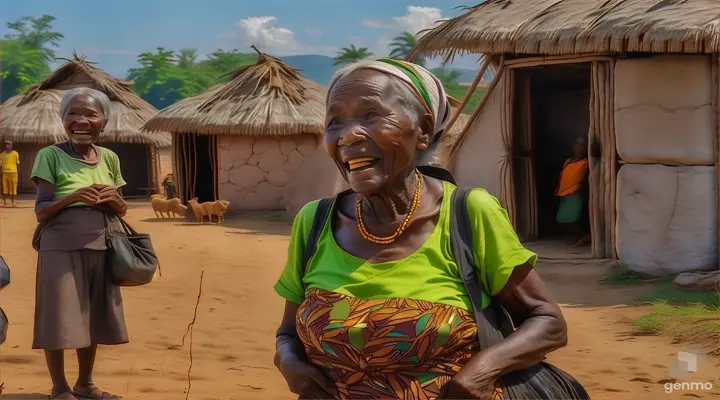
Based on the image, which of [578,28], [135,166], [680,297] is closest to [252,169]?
[135,166]

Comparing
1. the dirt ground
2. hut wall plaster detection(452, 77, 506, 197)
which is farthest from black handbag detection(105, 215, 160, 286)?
hut wall plaster detection(452, 77, 506, 197)

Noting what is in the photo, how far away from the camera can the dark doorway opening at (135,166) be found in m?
21.4

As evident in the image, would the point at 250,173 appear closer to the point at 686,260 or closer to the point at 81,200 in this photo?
the point at 686,260

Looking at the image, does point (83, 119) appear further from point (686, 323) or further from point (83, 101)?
point (686, 323)

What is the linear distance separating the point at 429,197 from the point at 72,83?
21738 mm

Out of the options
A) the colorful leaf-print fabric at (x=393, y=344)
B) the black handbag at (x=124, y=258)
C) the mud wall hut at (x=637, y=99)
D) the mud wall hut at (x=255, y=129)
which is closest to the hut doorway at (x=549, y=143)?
the mud wall hut at (x=637, y=99)

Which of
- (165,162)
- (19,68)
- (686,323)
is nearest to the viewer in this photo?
(686,323)

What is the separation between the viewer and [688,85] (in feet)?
26.2

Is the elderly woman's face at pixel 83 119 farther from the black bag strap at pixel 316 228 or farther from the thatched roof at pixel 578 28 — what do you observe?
the thatched roof at pixel 578 28

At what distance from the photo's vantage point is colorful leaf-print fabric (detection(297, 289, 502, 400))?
177 centimetres

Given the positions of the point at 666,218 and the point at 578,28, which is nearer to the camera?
the point at 666,218

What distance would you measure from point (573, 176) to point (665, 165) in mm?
2513

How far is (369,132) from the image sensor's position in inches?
72.8

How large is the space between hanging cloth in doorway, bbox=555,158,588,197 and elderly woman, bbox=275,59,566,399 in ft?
29.6
